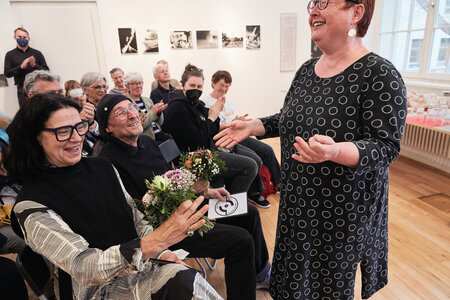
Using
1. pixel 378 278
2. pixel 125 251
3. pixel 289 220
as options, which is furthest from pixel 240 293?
pixel 125 251

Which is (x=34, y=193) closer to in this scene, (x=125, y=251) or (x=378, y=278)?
(x=125, y=251)

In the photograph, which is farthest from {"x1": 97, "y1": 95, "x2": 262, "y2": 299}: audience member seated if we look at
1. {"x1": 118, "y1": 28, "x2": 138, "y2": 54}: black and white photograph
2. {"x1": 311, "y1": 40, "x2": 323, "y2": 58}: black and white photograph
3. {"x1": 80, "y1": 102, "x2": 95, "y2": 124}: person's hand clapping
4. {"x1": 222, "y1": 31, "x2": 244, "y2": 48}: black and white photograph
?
{"x1": 311, "y1": 40, "x2": 323, "y2": 58}: black and white photograph

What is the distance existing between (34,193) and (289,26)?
21.1 feet

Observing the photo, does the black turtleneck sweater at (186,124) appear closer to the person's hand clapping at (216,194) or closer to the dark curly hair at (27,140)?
the person's hand clapping at (216,194)

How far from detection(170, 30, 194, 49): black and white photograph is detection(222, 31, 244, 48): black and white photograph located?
0.73m

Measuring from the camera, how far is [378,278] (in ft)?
4.73

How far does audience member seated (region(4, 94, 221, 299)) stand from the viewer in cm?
108

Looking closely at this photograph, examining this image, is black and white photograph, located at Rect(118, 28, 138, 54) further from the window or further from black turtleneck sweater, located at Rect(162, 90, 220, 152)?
the window

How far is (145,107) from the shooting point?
12.1ft

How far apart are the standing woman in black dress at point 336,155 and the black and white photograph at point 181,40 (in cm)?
483

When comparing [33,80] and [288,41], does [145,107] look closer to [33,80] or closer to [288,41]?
[33,80]

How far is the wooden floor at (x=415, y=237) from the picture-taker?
1.98 metres

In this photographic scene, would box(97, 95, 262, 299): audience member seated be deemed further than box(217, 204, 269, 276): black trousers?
No

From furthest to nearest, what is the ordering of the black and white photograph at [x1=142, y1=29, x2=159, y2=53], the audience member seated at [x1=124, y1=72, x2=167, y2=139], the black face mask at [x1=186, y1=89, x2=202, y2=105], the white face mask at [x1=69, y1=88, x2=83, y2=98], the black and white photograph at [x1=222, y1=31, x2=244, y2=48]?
→ the black and white photograph at [x1=222, y1=31, x2=244, y2=48] < the black and white photograph at [x1=142, y1=29, x2=159, y2=53] < the audience member seated at [x1=124, y1=72, x2=167, y2=139] < the white face mask at [x1=69, y1=88, x2=83, y2=98] < the black face mask at [x1=186, y1=89, x2=202, y2=105]
